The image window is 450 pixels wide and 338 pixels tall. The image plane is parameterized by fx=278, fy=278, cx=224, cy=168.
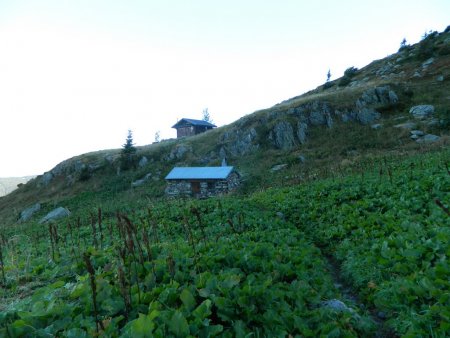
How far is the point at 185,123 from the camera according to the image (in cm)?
7219

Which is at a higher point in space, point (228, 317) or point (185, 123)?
point (185, 123)

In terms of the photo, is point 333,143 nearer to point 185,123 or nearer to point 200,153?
point 200,153

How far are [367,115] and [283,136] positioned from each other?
13299 millimetres

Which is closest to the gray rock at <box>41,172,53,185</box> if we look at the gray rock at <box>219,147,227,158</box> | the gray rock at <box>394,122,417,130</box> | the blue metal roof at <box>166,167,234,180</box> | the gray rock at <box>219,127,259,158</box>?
the blue metal roof at <box>166,167,234,180</box>

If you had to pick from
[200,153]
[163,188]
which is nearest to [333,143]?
[200,153]

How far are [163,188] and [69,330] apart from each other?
36.8 m

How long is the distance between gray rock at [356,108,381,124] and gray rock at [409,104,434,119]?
4.52 metres

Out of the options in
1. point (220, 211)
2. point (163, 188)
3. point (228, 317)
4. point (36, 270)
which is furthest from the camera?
point (163, 188)

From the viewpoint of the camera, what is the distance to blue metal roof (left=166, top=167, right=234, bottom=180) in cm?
3375

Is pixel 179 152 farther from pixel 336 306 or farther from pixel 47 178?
pixel 336 306

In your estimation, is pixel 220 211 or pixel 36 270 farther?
pixel 220 211

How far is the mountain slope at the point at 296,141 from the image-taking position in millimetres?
36406

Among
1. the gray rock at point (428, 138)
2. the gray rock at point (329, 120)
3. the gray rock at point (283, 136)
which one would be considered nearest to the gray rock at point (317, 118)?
the gray rock at point (329, 120)

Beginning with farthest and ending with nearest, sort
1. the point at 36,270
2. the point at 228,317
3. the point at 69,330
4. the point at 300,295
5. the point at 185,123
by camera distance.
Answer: the point at 185,123 < the point at 36,270 < the point at 300,295 < the point at 228,317 < the point at 69,330
